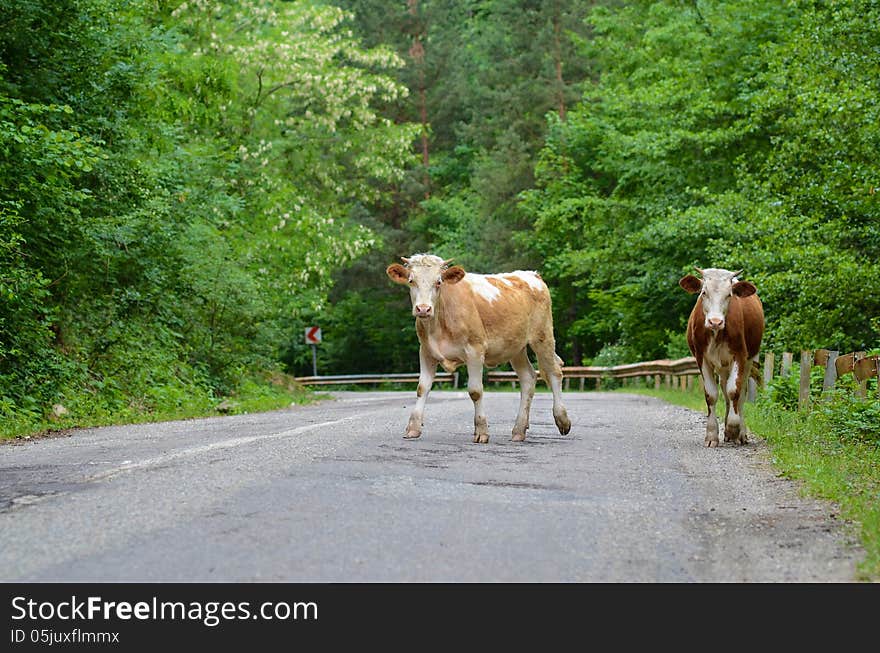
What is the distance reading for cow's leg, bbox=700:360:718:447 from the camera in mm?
12484

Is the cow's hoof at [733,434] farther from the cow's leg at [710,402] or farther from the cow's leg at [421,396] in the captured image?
the cow's leg at [421,396]

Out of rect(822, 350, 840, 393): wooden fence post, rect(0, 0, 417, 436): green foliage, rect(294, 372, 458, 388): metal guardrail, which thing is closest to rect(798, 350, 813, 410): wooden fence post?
rect(822, 350, 840, 393): wooden fence post

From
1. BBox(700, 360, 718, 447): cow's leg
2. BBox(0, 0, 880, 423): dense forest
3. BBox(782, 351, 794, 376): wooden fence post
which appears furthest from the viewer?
BBox(0, 0, 880, 423): dense forest

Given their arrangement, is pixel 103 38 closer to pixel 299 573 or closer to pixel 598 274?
pixel 299 573

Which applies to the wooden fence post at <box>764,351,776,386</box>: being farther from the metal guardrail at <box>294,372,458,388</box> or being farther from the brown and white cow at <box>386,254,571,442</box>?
the metal guardrail at <box>294,372,458,388</box>

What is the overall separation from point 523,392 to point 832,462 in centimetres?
399

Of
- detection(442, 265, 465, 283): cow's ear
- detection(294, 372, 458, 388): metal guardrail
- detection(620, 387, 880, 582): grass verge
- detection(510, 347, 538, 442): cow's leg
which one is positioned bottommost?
detection(294, 372, 458, 388): metal guardrail

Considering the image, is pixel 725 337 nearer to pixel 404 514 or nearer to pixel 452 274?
pixel 452 274

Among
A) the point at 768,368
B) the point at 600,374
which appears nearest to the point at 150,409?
the point at 768,368

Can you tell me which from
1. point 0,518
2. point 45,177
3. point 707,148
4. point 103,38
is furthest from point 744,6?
point 0,518

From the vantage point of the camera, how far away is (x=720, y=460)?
1089cm

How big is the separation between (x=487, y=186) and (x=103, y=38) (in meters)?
33.5

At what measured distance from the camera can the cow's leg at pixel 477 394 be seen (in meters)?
12.0

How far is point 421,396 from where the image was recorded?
1220 centimetres
